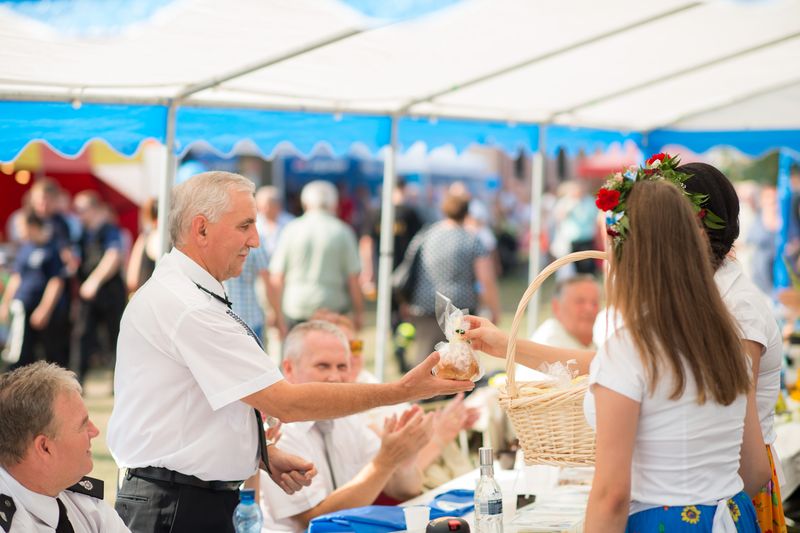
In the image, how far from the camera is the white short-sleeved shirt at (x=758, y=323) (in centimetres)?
245

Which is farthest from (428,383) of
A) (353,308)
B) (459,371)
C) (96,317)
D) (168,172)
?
(96,317)

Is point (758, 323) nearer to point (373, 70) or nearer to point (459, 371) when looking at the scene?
point (459, 371)

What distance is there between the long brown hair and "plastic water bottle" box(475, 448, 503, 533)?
2.68 ft

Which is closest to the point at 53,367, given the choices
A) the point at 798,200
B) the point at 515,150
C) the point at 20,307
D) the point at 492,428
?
the point at 492,428

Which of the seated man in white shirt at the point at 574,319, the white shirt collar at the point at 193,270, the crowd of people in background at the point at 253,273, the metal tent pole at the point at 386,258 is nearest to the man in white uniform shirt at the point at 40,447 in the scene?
the white shirt collar at the point at 193,270

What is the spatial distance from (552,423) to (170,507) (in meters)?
1.13

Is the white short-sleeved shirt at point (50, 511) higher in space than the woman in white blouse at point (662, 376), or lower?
lower

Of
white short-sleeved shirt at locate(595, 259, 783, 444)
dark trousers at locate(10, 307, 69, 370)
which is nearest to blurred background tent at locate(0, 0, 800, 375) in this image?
white short-sleeved shirt at locate(595, 259, 783, 444)

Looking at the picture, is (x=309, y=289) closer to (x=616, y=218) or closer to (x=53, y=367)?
(x=53, y=367)

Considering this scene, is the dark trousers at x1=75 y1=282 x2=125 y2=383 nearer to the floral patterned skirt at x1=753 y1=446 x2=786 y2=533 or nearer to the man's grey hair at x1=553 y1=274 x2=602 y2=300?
the man's grey hair at x1=553 y1=274 x2=602 y2=300

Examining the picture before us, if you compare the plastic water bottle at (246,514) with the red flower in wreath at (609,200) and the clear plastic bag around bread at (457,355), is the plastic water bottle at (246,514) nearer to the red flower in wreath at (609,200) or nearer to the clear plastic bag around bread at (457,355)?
the clear plastic bag around bread at (457,355)

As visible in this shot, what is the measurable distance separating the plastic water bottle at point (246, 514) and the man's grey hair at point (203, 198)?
2.67 ft

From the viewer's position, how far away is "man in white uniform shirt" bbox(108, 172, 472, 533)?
104 inches

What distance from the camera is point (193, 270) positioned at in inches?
109
